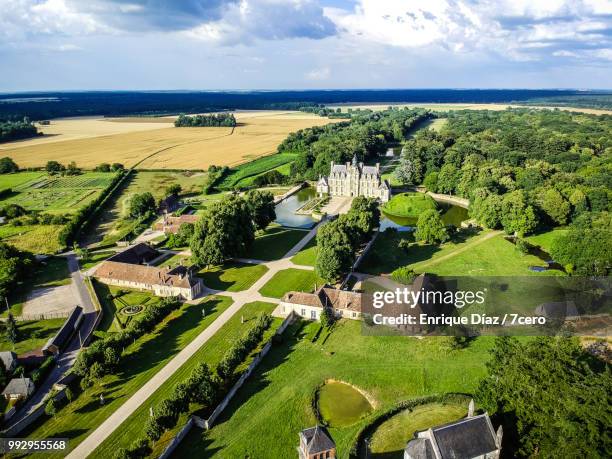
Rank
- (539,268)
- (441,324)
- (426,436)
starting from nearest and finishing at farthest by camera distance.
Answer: (426,436), (441,324), (539,268)

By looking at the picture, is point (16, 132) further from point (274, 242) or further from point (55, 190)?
point (274, 242)

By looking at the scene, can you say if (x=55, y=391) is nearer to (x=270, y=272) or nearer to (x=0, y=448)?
(x=0, y=448)

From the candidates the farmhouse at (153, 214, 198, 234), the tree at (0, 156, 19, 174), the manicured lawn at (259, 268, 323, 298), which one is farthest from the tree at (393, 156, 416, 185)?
the tree at (0, 156, 19, 174)

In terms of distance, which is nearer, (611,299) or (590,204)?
(611,299)

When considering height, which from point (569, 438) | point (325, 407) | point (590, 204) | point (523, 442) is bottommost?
point (325, 407)

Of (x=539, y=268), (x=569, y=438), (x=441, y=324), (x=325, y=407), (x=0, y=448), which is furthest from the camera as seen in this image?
(x=539, y=268)

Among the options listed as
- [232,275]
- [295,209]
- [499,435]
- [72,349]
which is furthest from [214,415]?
[295,209]

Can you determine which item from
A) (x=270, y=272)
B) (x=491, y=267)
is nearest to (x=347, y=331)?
(x=270, y=272)

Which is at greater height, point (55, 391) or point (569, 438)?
point (569, 438)
